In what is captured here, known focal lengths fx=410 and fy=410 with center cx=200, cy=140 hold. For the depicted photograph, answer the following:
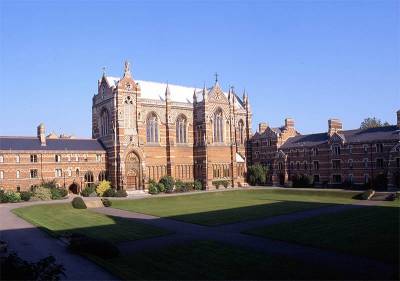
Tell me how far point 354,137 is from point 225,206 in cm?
3217

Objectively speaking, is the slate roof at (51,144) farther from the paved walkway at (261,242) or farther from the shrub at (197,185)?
the paved walkway at (261,242)

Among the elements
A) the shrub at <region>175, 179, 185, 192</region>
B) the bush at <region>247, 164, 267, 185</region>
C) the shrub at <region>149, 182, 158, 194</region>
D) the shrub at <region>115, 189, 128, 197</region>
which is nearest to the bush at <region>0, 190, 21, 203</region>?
the shrub at <region>115, 189, 128, 197</region>

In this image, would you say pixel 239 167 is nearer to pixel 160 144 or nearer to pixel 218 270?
pixel 160 144

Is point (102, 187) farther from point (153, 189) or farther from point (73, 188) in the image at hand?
point (153, 189)

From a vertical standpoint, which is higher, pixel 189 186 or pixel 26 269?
pixel 26 269

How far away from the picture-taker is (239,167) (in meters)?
84.2

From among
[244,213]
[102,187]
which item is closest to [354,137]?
[244,213]

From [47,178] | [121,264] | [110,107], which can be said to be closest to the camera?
[121,264]

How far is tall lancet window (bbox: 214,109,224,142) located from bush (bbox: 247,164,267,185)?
355 inches

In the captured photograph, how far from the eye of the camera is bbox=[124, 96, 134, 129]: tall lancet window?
69.8m

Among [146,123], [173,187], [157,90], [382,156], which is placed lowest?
[173,187]

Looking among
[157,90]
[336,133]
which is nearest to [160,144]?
[157,90]

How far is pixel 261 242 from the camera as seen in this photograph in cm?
2823

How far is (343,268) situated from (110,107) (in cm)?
5639
